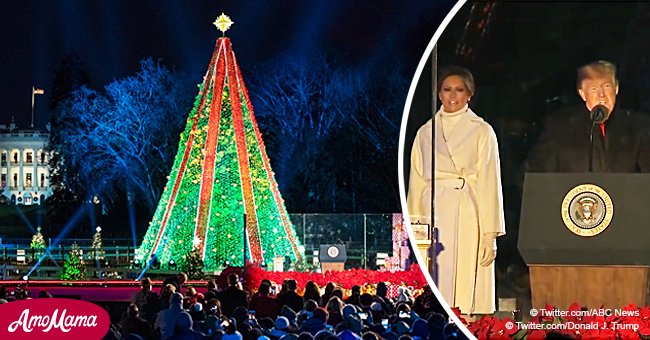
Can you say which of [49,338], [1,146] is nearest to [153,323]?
[49,338]

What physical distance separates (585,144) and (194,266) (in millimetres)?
9072

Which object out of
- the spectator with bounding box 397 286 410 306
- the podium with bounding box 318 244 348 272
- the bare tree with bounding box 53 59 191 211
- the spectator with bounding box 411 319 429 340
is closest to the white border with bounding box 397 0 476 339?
the spectator with bounding box 411 319 429 340

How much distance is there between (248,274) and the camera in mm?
11391

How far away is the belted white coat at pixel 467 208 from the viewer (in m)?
5.66

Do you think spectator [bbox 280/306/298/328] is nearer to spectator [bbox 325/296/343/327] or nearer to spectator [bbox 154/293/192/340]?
spectator [bbox 325/296/343/327]

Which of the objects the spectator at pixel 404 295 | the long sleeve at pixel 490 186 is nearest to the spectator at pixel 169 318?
the spectator at pixel 404 295

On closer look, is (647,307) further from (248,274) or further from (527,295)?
(248,274)

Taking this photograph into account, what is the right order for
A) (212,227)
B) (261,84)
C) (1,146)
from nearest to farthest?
1. (212,227)
2. (261,84)
3. (1,146)

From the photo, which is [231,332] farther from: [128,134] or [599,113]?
[128,134]

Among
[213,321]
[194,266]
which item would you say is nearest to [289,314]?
[213,321]

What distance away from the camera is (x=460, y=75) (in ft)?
18.5

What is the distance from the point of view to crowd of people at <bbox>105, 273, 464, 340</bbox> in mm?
7426

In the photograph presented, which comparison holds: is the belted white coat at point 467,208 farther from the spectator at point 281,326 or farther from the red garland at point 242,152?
Answer: the red garland at point 242,152

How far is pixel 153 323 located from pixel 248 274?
297 cm
